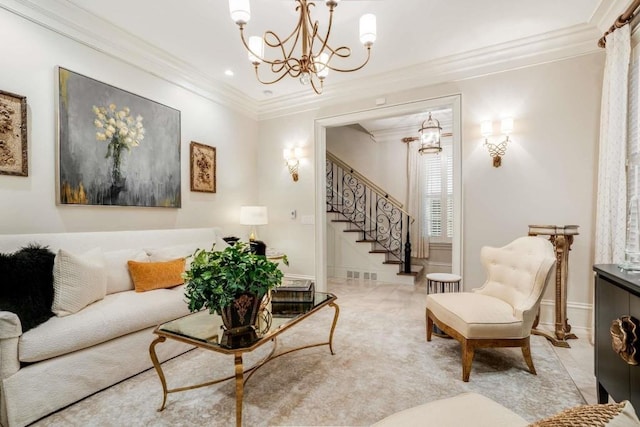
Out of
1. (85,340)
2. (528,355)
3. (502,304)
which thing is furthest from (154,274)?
(528,355)

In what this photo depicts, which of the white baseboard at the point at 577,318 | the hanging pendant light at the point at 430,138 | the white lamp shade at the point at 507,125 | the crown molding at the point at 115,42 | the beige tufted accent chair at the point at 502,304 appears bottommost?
the white baseboard at the point at 577,318

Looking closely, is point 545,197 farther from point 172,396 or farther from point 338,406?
point 172,396

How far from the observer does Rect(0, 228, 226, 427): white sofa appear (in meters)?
1.67

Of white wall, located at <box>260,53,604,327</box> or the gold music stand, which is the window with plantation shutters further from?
the gold music stand

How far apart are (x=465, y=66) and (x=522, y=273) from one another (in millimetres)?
2412

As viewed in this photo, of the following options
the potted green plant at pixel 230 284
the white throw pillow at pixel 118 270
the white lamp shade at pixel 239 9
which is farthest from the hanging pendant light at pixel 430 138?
the white throw pillow at pixel 118 270

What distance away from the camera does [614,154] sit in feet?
8.28

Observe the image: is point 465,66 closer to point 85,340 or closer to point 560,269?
point 560,269

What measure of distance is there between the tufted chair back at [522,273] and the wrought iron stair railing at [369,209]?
2.99m

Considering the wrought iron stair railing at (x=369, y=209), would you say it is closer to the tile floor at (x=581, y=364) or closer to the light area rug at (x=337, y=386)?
the tile floor at (x=581, y=364)

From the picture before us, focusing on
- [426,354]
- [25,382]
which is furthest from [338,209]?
[25,382]

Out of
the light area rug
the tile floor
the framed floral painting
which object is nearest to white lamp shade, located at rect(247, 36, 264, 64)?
the framed floral painting

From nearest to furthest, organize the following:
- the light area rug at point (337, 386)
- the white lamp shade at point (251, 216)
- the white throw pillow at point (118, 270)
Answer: the light area rug at point (337, 386), the white throw pillow at point (118, 270), the white lamp shade at point (251, 216)

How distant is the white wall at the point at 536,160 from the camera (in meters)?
2.98
